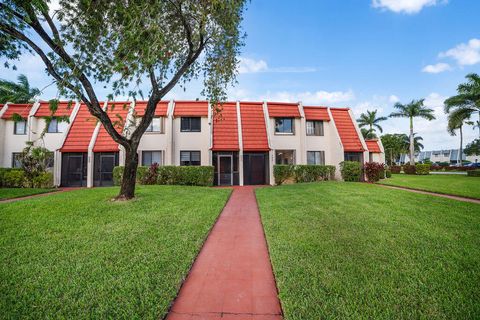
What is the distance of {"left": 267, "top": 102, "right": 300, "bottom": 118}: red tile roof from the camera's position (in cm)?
2084

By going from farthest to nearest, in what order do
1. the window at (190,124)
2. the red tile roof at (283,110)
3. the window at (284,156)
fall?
the red tile roof at (283,110) → the window at (284,156) → the window at (190,124)

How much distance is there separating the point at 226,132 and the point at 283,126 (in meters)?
5.37

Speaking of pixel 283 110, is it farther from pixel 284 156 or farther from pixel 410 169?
pixel 410 169

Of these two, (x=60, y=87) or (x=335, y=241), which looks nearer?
(x=335, y=241)

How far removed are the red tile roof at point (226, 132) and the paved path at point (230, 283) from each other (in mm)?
13388

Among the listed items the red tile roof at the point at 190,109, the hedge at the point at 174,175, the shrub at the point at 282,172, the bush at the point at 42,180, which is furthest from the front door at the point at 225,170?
the bush at the point at 42,180

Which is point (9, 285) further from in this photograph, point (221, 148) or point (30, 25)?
point (221, 148)

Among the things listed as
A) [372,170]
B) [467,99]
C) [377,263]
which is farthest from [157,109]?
[467,99]

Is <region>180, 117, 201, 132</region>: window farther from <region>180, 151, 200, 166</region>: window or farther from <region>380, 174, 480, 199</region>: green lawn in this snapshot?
<region>380, 174, 480, 199</region>: green lawn

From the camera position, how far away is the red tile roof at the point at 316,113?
21.6m

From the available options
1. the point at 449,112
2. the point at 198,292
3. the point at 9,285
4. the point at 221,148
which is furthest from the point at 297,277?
the point at 449,112

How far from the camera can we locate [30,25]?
7.98 m

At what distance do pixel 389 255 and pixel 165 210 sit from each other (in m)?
6.89

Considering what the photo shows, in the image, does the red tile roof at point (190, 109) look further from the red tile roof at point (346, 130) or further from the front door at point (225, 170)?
the red tile roof at point (346, 130)
